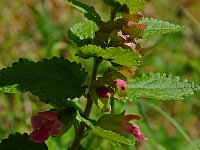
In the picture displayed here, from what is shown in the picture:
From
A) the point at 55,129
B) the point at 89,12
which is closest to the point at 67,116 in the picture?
the point at 55,129

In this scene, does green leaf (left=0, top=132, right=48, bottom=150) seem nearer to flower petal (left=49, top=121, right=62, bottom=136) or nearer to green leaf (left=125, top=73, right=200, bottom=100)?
flower petal (left=49, top=121, right=62, bottom=136)

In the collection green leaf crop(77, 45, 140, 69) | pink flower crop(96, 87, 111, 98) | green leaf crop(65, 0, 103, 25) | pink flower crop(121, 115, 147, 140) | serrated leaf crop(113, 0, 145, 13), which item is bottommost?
pink flower crop(121, 115, 147, 140)

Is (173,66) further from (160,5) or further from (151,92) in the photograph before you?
(151,92)

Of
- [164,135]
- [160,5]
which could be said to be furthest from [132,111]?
[160,5]

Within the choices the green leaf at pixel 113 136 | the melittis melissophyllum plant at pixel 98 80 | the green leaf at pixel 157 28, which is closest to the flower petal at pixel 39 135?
the melittis melissophyllum plant at pixel 98 80

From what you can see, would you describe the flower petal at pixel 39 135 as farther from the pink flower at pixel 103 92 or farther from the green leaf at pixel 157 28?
the green leaf at pixel 157 28

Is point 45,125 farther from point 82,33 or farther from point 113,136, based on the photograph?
point 82,33

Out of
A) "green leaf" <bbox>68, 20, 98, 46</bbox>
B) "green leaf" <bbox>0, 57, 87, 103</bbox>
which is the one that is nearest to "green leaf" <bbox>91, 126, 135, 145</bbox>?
"green leaf" <bbox>0, 57, 87, 103</bbox>
